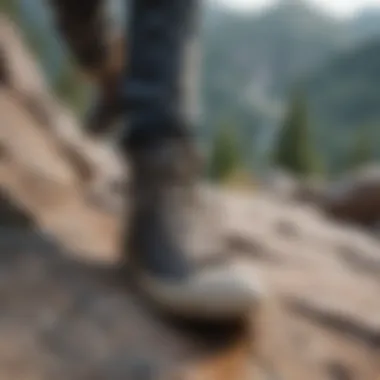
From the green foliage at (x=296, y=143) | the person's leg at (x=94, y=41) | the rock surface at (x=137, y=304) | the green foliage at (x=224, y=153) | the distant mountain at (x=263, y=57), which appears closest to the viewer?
the rock surface at (x=137, y=304)

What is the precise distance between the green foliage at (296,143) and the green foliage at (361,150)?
0.81 feet

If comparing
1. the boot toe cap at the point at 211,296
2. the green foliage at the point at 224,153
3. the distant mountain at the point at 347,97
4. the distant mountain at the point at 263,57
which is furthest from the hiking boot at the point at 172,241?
the distant mountain at the point at 347,97

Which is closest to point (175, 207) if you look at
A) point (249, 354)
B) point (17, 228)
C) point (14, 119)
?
point (249, 354)

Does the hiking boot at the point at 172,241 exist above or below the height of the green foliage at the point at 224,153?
below

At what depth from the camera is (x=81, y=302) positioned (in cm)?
83

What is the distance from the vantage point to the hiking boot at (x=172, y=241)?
79 cm

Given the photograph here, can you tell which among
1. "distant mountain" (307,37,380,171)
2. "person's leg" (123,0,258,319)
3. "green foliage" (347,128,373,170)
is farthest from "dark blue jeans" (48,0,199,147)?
"distant mountain" (307,37,380,171)

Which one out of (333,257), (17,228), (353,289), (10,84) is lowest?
(17,228)

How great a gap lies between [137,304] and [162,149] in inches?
6.8

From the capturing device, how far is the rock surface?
0.74 m

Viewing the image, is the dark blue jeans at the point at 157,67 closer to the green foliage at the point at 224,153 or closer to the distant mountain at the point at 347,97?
the green foliage at the point at 224,153

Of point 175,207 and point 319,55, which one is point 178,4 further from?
point 319,55

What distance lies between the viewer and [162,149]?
33.2 inches

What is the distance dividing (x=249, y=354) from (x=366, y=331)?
0.21 metres
